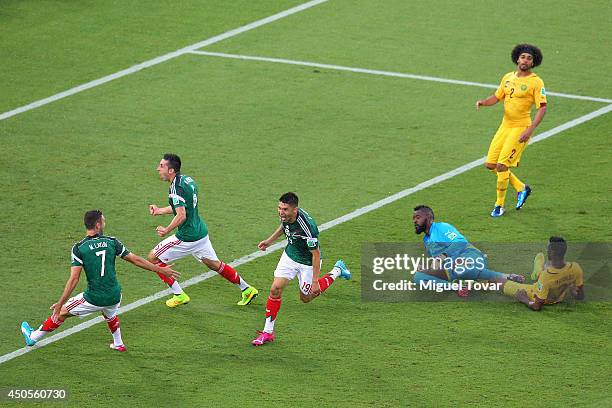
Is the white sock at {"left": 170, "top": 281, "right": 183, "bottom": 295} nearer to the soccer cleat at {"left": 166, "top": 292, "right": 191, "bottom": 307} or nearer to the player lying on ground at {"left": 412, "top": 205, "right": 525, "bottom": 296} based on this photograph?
the soccer cleat at {"left": 166, "top": 292, "right": 191, "bottom": 307}

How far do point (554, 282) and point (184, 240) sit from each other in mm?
5000

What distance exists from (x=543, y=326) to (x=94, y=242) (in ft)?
19.2

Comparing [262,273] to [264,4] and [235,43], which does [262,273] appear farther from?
[264,4]

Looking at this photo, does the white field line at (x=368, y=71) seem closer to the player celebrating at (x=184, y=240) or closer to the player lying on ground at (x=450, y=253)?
the player lying on ground at (x=450, y=253)

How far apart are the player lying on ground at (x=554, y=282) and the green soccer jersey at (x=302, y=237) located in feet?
10.0

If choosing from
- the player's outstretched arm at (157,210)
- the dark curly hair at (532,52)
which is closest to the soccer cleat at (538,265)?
the dark curly hair at (532,52)

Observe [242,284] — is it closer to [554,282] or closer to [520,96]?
[554,282]

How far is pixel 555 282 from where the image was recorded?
54.7 ft

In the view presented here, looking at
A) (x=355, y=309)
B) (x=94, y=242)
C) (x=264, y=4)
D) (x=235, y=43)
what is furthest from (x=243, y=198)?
(x=264, y=4)

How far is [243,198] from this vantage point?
68.3ft

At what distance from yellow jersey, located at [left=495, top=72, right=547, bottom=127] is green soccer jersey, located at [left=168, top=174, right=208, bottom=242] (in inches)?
215

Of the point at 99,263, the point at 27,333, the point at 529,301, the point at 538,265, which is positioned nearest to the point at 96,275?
the point at 99,263

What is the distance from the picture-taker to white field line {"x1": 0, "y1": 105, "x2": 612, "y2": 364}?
16.4 m

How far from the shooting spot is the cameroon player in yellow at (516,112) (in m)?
19.4
